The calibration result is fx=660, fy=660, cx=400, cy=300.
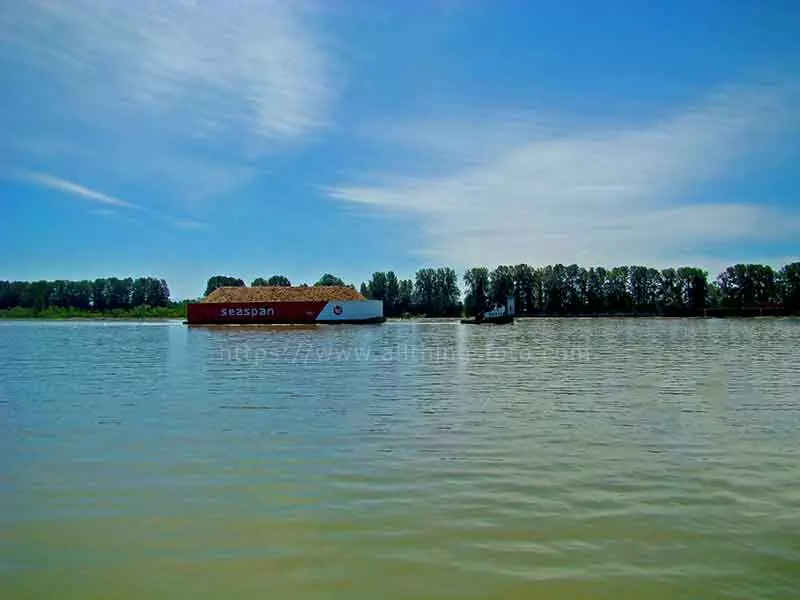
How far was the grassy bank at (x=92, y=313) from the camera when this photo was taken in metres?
156

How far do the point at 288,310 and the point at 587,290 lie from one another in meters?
75.9

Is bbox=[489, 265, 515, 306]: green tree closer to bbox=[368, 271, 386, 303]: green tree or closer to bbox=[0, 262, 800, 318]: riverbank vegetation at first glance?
bbox=[0, 262, 800, 318]: riverbank vegetation

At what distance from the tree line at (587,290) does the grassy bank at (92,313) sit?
48580 millimetres

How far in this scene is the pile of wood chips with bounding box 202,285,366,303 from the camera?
99.1m

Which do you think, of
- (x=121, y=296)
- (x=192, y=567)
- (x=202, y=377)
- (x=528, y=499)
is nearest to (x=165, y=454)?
(x=192, y=567)

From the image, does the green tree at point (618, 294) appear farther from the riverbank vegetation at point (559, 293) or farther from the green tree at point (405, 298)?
the green tree at point (405, 298)

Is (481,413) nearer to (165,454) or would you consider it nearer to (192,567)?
(165,454)

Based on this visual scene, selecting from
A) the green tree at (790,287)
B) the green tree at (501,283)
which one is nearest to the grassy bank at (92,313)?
the green tree at (501,283)

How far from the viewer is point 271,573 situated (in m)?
5.40

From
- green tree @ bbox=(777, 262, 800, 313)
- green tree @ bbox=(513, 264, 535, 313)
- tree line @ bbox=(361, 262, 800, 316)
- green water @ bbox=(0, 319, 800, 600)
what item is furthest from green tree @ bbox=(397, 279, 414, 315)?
green water @ bbox=(0, 319, 800, 600)

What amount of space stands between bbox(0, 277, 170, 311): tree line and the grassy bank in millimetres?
3552

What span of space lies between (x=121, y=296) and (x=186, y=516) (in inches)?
6932

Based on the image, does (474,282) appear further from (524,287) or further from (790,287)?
(790,287)

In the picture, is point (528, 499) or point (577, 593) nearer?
point (577, 593)
